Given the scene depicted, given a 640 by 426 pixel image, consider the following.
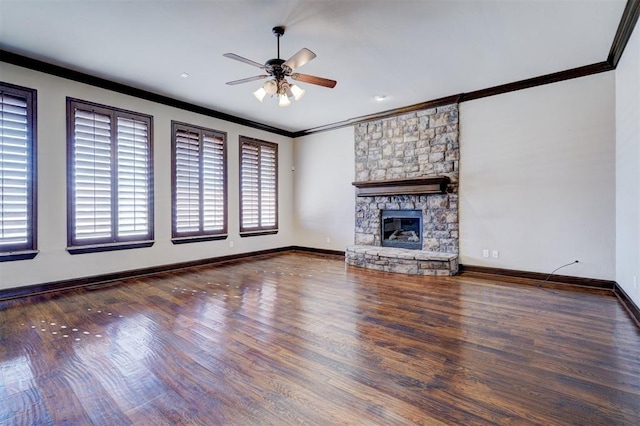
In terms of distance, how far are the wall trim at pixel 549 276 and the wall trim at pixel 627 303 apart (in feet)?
0.49

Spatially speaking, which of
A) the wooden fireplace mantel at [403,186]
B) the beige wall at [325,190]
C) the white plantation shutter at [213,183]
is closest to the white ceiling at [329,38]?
the white plantation shutter at [213,183]

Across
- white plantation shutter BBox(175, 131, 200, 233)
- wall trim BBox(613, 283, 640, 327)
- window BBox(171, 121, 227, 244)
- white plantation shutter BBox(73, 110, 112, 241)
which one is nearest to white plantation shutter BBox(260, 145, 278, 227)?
window BBox(171, 121, 227, 244)

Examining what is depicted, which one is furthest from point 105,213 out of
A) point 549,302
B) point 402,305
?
point 549,302

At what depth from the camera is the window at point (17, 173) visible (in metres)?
3.70

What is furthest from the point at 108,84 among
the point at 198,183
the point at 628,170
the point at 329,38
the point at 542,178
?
the point at 628,170

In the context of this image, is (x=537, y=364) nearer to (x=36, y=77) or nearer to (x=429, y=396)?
(x=429, y=396)

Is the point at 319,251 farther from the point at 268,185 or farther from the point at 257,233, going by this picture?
the point at 268,185

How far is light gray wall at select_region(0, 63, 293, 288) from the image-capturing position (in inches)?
156

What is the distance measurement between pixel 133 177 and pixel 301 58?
11.5ft

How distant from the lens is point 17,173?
150 inches

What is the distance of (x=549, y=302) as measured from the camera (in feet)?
11.7

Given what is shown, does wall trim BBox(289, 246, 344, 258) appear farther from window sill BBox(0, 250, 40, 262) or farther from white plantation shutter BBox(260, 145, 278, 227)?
window sill BBox(0, 250, 40, 262)

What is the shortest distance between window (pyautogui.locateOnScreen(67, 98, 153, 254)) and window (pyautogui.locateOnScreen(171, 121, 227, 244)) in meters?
0.46

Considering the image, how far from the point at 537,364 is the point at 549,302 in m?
1.80
